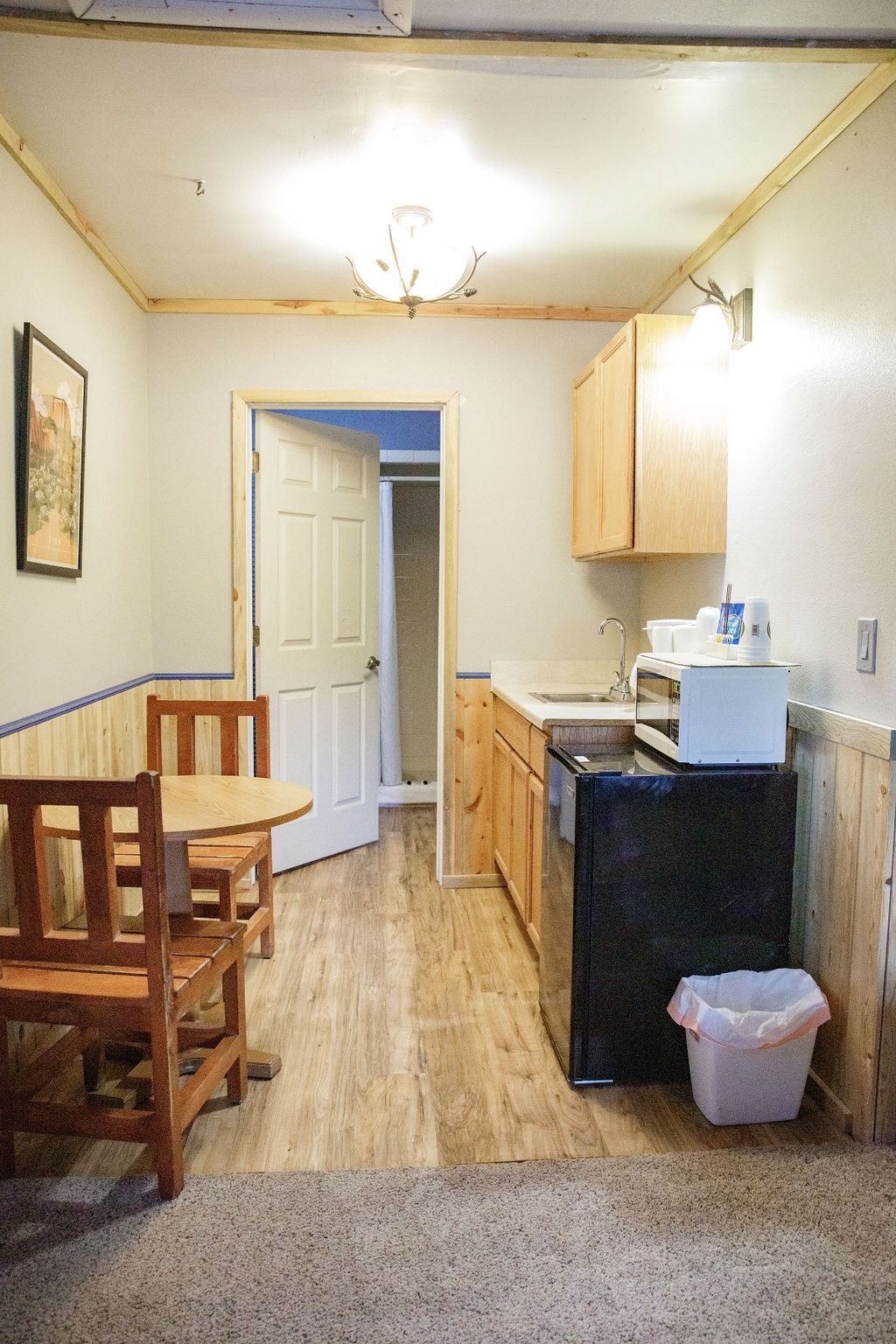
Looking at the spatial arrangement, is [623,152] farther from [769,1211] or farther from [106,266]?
[769,1211]

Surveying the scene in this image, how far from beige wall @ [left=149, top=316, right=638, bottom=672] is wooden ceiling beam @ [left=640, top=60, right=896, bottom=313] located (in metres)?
0.72

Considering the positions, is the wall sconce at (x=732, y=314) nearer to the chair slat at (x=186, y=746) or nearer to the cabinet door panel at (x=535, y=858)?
the cabinet door panel at (x=535, y=858)

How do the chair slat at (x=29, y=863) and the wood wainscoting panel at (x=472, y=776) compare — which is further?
the wood wainscoting panel at (x=472, y=776)

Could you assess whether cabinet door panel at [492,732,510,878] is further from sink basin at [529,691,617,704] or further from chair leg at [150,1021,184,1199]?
chair leg at [150,1021,184,1199]

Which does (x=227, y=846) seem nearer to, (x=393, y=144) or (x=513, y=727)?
(x=513, y=727)

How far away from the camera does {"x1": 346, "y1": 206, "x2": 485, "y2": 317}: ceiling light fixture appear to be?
2568 millimetres

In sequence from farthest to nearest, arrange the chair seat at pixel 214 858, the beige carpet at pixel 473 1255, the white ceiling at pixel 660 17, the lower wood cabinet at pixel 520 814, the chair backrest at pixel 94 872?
the lower wood cabinet at pixel 520 814 < the chair seat at pixel 214 858 < the white ceiling at pixel 660 17 < the chair backrest at pixel 94 872 < the beige carpet at pixel 473 1255

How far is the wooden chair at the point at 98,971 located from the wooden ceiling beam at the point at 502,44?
5.16 ft

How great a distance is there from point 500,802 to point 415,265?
6.93 feet

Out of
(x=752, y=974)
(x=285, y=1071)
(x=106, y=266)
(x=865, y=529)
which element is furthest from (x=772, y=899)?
(x=106, y=266)

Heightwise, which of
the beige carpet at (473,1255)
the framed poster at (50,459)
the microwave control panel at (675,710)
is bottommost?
the beige carpet at (473,1255)

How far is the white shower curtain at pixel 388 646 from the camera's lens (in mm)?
5391

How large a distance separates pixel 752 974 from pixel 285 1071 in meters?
1.25

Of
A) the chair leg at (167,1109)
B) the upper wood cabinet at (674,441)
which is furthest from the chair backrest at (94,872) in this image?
the upper wood cabinet at (674,441)
